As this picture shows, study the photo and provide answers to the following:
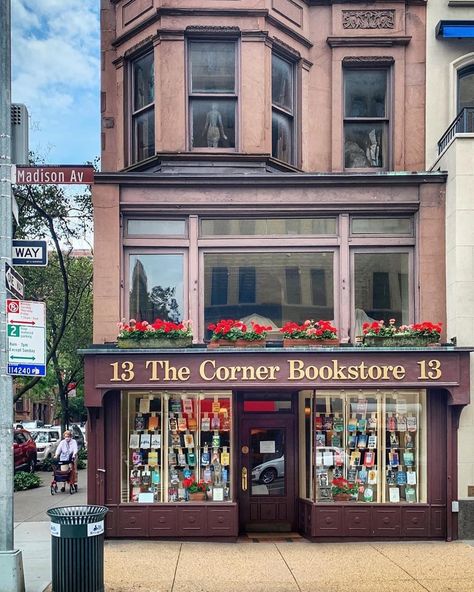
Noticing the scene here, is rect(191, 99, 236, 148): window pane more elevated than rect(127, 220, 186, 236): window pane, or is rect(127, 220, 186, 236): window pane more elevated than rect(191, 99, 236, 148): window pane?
rect(191, 99, 236, 148): window pane

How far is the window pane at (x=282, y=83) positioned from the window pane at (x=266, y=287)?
2921mm

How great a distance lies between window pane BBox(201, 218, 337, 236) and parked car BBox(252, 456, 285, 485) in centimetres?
434

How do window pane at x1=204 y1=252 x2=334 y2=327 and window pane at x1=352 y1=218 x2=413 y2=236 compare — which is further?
window pane at x1=352 y1=218 x2=413 y2=236

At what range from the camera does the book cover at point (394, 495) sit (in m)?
13.4

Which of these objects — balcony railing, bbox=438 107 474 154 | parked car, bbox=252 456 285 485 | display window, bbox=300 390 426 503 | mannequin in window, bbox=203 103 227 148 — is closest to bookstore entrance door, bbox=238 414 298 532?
parked car, bbox=252 456 285 485

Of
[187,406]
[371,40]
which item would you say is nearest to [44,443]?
[187,406]

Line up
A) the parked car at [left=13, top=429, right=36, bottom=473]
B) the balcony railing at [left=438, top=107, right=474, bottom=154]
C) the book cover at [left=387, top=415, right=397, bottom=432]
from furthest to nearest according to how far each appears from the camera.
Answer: the parked car at [left=13, top=429, right=36, bottom=473], the book cover at [left=387, top=415, right=397, bottom=432], the balcony railing at [left=438, top=107, right=474, bottom=154]

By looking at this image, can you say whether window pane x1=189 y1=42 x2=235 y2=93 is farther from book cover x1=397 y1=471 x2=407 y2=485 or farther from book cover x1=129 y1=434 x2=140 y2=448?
book cover x1=397 y1=471 x2=407 y2=485

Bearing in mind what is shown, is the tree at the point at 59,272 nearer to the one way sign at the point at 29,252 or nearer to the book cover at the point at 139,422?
the book cover at the point at 139,422

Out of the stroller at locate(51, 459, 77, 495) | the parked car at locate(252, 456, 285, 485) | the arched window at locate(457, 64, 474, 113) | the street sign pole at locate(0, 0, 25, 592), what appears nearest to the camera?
the street sign pole at locate(0, 0, 25, 592)

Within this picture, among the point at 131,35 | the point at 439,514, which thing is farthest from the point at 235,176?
the point at 439,514

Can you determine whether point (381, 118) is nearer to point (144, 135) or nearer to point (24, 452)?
point (144, 135)

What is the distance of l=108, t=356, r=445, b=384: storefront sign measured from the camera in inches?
507

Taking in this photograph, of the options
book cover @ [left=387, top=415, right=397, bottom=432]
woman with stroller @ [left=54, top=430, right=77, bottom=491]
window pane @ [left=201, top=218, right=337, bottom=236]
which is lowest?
woman with stroller @ [left=54, top=430, right=77, bottom=491]
